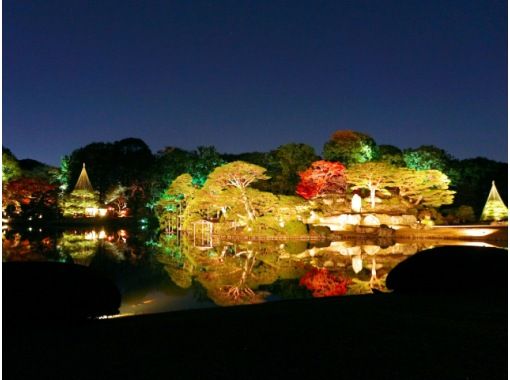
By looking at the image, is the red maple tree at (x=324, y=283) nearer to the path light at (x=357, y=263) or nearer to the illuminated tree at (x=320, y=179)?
the path light at (x=357, y=263)

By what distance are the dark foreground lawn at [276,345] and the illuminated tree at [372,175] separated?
21.4 metres

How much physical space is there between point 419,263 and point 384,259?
8482mm

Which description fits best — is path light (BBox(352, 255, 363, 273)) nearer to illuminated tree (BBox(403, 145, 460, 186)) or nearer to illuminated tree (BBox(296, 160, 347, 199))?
illuminated tree (BBox(296, 160, 347, 199))

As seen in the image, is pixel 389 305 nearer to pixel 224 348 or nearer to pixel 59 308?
pixel 224 348

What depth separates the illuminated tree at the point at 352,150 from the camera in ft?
108

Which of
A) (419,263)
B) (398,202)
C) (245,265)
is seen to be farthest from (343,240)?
(419,263)

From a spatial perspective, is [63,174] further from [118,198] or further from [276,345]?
[276,345]

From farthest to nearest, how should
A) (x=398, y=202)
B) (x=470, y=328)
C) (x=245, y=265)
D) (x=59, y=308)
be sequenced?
1. (x=398, y=202)
2. (x=245, y=265)
3. (x=59, y=308)
4. (x=470, y=328)

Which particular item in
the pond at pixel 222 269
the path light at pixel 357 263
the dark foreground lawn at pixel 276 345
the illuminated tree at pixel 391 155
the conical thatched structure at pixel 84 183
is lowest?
the path light at pixel 357 263

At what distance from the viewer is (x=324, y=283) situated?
9906mm

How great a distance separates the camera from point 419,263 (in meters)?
6.22

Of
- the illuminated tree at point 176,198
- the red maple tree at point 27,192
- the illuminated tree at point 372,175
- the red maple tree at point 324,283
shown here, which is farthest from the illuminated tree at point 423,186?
the red maple tree at point 27,192

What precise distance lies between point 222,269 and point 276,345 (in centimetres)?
897

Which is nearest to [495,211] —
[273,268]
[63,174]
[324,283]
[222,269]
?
[273,268]
